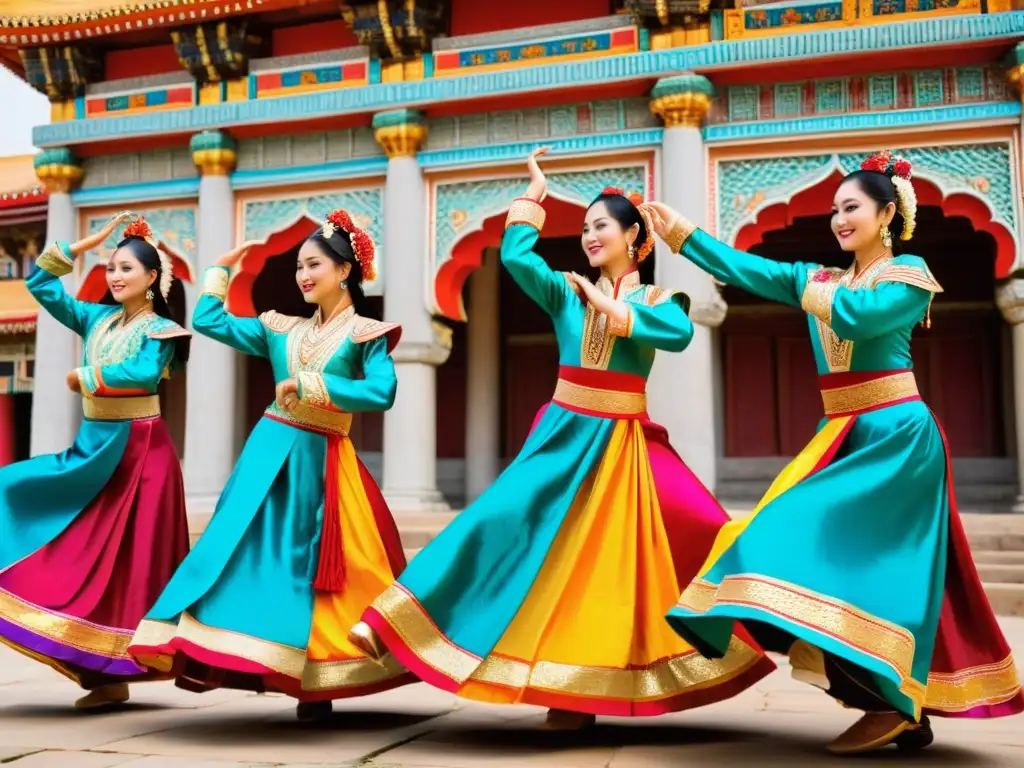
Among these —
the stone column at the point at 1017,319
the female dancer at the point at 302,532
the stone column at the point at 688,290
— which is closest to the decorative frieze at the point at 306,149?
the stone column at the point at 688,290

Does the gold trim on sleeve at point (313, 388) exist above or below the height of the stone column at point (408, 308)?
below

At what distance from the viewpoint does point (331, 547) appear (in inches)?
128

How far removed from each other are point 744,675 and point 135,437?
2.16m

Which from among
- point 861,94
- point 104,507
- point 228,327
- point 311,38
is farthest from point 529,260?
point 311,38

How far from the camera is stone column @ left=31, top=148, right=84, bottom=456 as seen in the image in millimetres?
10375

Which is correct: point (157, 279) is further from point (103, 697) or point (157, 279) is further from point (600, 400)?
point (600, 400)

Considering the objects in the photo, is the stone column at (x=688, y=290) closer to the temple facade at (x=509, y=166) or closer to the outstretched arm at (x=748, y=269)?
the temple facade at (x=509, y=166)

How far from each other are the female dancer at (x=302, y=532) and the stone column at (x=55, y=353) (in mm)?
7426

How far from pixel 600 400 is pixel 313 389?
32.3 inches

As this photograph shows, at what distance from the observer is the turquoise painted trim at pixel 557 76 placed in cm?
798

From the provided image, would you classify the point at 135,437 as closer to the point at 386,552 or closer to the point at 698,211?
the point at 386,552

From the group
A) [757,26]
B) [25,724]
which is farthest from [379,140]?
[25,724]


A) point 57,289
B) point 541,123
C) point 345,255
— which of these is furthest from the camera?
point 541,123

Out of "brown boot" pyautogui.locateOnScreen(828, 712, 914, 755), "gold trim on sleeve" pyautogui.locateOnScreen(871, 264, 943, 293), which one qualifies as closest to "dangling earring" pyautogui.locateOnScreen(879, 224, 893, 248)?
"gold trim on sleeve" pyautogui.locateOnScreen(871, 264, 943, 293)
